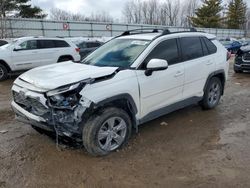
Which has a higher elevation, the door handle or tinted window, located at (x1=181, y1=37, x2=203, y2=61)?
tinted window, located at (x1=181, y1=37, x2=203, y2=61)

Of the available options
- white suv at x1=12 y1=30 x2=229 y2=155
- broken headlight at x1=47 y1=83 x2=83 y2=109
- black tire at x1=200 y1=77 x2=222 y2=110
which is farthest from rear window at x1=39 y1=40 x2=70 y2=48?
broken headlight at x1=47 y1=83 x2=83 y2=109

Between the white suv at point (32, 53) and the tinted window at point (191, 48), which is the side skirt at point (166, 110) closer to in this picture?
the tinted window at point (191, 48)

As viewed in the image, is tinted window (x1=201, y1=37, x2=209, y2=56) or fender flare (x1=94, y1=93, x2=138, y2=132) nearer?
fender flare (x1=94, y1=93, x2=138, y2=132)

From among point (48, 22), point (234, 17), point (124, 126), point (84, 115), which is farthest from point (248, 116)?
point (234, 17)

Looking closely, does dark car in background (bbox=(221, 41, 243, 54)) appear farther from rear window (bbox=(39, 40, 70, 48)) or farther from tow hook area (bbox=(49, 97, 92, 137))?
tow hook area (bbox=(49, 97, 92, 137))

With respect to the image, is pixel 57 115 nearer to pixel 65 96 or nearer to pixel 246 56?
pixel 65 96

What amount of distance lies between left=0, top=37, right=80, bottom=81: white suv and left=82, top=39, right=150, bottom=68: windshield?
22.0 ft

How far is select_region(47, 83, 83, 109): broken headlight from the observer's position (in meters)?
3.72

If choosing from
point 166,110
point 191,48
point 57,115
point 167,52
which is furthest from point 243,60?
point 57,115

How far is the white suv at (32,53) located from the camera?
10891 millimetres

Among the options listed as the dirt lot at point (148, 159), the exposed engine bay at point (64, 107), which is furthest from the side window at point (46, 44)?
the exposed engine bay at point (64, 107)

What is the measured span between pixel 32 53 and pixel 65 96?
8.47 m

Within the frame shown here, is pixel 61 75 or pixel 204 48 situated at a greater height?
pixel 204 48

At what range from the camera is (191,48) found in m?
5.56
